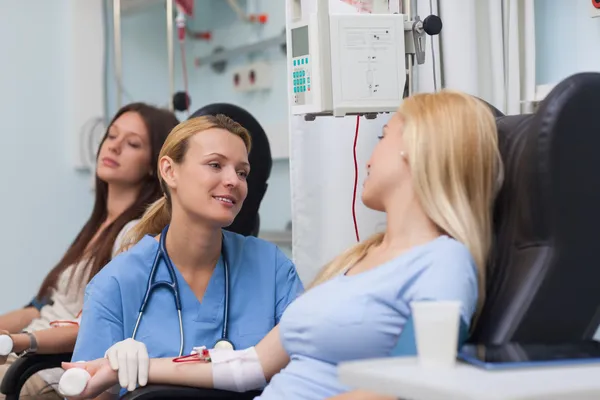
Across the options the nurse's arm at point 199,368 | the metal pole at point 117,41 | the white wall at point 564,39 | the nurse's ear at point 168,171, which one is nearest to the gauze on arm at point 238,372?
the nurse's arm at point 199,368

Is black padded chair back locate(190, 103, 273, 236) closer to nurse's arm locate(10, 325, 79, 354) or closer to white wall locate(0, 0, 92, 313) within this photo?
nurse's arm locate(10, 325, 79, 354)

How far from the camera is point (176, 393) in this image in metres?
1.58

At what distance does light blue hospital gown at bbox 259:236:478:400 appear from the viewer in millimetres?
1319

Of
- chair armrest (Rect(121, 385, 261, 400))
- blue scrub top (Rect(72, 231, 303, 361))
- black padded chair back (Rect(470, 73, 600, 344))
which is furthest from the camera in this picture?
blue scrub top (Rect(72, 231, 303, 361))

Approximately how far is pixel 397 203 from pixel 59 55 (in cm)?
301

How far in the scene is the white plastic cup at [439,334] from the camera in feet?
3.58

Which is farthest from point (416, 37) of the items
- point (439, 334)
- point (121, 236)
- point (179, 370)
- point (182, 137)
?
point (439, 334)

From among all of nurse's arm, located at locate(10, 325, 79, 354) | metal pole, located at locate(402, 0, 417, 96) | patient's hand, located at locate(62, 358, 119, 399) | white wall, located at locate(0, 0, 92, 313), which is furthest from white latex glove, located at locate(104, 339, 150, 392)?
white wall, located at locate(0, 0, 92, 313)

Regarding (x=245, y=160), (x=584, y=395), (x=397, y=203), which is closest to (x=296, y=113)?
(x=245, y=160)

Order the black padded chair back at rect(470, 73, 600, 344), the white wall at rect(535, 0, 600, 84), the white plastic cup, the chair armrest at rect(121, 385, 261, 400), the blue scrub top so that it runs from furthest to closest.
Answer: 1. the white wall at rect(535, 0, 600, 84)
2. the blue scrub top
3. the chair armrest at rect(121, 385, 261, 400)
4. the black padded chair back at rect(470, 73, 600, 344)
5. the white plastic cup

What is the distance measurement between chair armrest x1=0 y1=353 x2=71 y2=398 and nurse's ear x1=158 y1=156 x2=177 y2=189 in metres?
0.49

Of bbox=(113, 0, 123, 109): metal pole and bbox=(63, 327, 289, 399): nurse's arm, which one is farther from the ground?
bbox=(113, 0, 123, 109): metal pole

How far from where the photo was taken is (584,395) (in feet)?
3.22

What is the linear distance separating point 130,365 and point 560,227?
2.69 feet
